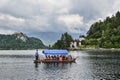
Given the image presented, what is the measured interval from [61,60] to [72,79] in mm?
47439

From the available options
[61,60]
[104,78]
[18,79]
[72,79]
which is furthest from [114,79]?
[61,60]

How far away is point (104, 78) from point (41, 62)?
1904 inches

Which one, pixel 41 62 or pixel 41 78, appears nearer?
pixel 41 78

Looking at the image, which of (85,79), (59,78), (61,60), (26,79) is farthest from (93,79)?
(61,60)

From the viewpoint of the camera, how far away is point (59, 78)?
2825 inches

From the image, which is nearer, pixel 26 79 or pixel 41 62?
pixel 26 79

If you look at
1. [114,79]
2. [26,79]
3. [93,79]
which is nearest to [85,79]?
[93,79]

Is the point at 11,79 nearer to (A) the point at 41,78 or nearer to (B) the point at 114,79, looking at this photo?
(A) the point at 41,78

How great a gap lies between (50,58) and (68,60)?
263 inches

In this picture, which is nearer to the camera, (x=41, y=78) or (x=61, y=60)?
(x=41, y=78)

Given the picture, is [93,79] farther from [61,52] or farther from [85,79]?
[61,52]

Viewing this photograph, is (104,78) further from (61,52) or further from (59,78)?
(61,52)

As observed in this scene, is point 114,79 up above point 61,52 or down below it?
below

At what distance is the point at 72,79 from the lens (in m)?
70.5
